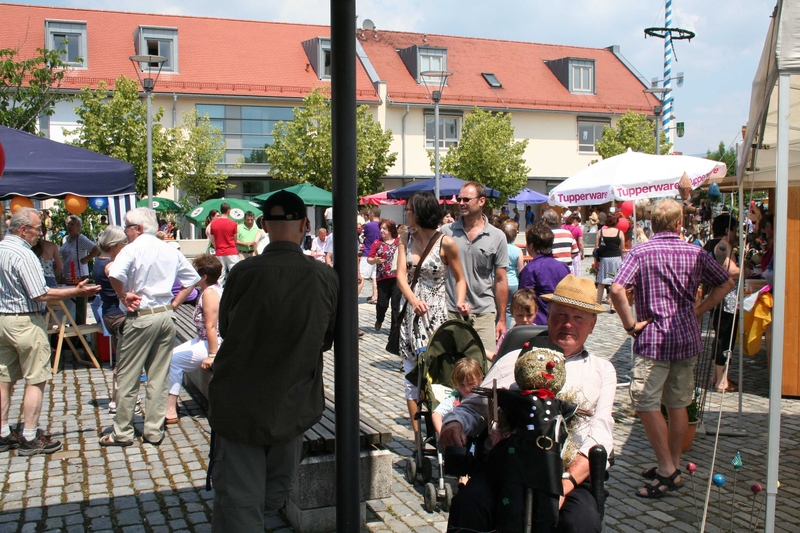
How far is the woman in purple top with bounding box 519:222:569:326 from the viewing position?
652 cm

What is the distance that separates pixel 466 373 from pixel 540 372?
67.6 inches

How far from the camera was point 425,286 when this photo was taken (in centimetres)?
545

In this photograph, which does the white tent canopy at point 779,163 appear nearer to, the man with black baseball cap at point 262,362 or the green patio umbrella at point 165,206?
the man with black baseball cap at point 262,362

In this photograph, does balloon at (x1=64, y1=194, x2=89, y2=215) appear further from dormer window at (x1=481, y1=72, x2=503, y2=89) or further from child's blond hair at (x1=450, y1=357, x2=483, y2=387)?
dormer window at (x1=481, y1=72, x2=503, y2=89)

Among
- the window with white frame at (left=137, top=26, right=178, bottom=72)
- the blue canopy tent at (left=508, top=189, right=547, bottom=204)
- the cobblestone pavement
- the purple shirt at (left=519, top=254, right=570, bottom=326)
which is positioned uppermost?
the window with white frame at (left=137, top=26, right=178, bottom=72)

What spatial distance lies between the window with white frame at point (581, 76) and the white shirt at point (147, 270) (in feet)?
138

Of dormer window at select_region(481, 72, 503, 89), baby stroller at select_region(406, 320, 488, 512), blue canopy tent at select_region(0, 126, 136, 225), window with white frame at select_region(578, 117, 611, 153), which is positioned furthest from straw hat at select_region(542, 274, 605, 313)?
window with white frame at select_region(578, 117, 611, 153)

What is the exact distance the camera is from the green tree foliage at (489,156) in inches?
1388

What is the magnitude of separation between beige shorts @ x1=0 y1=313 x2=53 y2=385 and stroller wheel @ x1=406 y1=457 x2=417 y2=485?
3.00m

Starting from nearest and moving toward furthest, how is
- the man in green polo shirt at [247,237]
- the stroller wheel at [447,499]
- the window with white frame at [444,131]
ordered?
1. the stroller wheel at [447,499]
2. the man in green polo shirt at [247,237]
3. the window with white frame at [444,131]

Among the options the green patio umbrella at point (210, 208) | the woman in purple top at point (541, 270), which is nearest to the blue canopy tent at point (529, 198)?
the green patio umbrella at point (210, 208)

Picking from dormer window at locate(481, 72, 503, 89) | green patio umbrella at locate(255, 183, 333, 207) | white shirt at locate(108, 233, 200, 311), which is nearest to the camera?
white shirt at locate(108, 233, 200, 311)

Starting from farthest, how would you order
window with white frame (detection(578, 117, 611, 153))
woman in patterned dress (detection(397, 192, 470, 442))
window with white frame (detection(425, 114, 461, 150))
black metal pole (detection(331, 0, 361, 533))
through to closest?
1. window with white frame (detection(578, 117, 611, 153))
2. window with white frame (detection(425, 114, 461, 150))
3. woman in patterned dress (detection(397, 192, 470, 442))
4. black metal pole (detection(331, 0, 361, 533))

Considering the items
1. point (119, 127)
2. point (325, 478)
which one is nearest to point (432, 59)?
point (119, 127)
